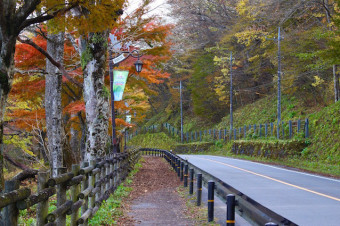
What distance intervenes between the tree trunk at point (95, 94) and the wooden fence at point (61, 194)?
106cm

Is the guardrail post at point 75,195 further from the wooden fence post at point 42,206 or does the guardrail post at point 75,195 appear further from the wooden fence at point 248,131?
the wooden fence at point 248,131

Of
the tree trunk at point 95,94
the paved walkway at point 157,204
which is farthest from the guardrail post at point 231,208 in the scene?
the tree trunk at point 95,94

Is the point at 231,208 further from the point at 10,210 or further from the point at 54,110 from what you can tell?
the point at 54,110

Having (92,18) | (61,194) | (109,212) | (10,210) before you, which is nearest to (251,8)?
(92,18)

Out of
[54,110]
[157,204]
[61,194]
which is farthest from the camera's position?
[54,110]

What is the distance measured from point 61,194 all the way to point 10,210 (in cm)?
249

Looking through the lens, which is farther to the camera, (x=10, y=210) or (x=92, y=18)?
(x=92, y=18)

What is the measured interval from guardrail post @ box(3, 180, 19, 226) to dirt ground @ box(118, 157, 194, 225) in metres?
5.25

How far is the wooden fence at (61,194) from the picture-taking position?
3.75 metres

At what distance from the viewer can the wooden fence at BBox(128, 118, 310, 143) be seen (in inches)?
1154

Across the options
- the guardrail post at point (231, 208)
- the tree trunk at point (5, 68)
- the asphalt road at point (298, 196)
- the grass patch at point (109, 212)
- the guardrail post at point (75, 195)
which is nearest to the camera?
the guardrail post at point (231, 208)

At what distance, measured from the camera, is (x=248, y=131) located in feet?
131

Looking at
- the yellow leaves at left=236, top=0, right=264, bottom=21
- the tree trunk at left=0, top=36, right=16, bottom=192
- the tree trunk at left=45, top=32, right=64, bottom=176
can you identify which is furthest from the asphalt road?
the yellow leaves at left=236, top=0, right=264, bottom=21

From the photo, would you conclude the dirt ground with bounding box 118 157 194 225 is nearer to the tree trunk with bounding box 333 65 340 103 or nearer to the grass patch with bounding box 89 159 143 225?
the grass patch with bounding box 89 159 143 225
